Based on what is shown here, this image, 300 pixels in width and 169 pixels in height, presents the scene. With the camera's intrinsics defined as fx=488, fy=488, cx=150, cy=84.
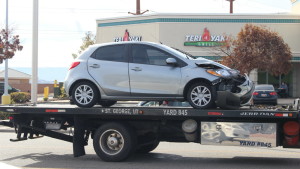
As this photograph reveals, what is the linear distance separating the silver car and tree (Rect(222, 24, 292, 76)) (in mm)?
22099

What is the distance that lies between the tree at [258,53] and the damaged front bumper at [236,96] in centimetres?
2187

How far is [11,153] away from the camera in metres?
11.5

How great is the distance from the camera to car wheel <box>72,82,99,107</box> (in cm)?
1027

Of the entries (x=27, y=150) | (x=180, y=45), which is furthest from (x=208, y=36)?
(x=27, y=150)

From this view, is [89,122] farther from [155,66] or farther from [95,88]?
[155,66]

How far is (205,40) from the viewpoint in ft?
121

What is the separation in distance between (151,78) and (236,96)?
1738 millimetres

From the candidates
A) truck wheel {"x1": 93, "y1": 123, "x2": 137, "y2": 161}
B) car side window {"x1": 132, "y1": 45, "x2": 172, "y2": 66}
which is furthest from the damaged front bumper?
truck wheel {"x1": 93, "y1": 123, "x2": 137, "y2": 161}

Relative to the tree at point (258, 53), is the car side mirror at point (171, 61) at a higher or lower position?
lower

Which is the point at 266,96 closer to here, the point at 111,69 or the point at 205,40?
the point at 205,40

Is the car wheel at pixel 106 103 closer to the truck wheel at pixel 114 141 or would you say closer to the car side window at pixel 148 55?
the truck wheel at pixel 114 141

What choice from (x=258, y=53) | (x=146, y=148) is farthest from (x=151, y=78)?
(x=258, y=53)

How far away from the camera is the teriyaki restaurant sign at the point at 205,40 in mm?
36688

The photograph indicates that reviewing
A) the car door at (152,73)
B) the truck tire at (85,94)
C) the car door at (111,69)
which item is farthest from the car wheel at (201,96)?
the truck tire at (85,94)
